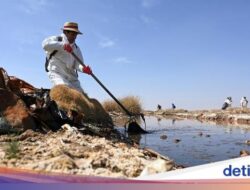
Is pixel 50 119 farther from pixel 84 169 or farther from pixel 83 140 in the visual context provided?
pixel 84 169

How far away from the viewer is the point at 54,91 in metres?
9.70

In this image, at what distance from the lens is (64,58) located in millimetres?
10086

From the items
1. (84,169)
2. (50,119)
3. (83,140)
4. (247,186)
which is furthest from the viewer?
(50,119)

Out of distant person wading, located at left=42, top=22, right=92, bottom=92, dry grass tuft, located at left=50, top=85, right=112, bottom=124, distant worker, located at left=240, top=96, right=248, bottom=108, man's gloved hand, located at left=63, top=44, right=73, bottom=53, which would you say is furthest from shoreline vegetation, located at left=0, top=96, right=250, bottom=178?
distant worker, located at left=240, top=96, right=248, bottom=108

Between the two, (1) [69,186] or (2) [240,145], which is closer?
(1) [69,186]

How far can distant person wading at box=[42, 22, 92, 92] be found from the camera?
31.6ft

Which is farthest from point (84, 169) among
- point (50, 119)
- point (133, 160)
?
point (50, 119)

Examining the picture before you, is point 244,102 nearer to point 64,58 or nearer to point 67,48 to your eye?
point 64,58

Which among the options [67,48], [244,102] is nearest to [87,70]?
[67,48]

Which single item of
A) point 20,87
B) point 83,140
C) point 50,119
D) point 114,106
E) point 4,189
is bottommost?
point 4,189

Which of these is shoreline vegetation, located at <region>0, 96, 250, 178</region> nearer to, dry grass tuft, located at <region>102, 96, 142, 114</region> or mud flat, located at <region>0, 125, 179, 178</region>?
mud flat, located at <region>0, 125, 179, 178</region>

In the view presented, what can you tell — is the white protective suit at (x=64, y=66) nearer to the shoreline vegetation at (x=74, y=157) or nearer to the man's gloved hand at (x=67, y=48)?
the man's gloved hand at (x=67, y=48)

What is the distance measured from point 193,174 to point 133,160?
1731 mm

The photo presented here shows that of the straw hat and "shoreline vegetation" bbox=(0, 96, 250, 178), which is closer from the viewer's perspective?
"shoreline vegetation" bbox=(0, 96, 250, 178)
